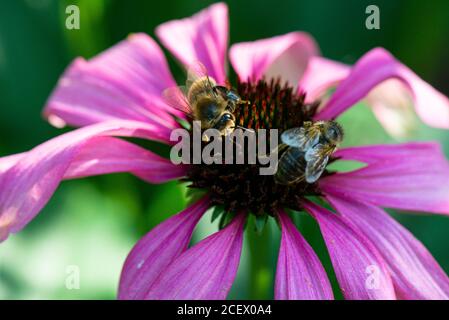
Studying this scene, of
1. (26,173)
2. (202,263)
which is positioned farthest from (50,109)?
(202,263)

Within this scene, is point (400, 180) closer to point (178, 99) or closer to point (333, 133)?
point (333, 133)

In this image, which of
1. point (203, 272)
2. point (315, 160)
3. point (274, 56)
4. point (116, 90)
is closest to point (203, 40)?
point (274, 56)

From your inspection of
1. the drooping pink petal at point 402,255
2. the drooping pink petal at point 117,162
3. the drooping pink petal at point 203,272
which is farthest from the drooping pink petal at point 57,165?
the drooping pink petal at point 402,255

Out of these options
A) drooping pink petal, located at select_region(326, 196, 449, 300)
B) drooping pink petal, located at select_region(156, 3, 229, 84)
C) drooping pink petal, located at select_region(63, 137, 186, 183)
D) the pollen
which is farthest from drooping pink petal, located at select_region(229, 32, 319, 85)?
drooping pink petal, located at select_region(326, 196, 449, 300)

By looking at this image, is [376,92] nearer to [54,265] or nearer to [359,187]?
[359,187]

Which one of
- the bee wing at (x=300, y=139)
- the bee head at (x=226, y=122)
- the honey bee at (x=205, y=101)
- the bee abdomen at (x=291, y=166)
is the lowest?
the bee abdomen at (x=291, y=166)

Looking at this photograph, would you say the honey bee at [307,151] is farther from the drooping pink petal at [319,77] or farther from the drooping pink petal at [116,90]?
the drooping pink petal at [319,77]
